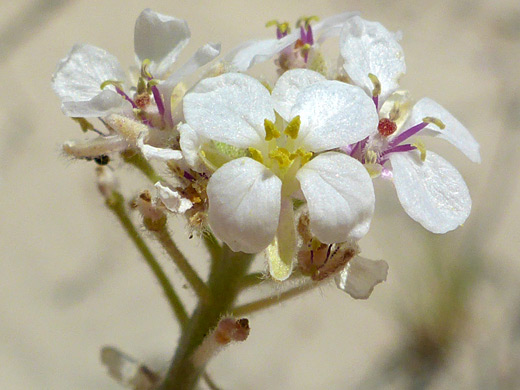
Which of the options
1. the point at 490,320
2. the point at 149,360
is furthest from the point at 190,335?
the point at 490,320

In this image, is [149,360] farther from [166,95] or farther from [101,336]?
[166,95]

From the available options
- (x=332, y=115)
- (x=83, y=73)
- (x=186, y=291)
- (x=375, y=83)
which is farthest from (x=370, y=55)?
(x=186, y=291)

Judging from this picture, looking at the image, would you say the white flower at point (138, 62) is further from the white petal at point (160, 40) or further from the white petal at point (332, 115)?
the white petal at point (332, 115)

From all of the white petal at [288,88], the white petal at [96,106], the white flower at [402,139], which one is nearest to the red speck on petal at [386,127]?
the white flower at [402,139]

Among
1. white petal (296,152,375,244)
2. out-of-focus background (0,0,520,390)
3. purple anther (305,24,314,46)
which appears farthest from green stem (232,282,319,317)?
out-of-focus background (0,0,520,390)

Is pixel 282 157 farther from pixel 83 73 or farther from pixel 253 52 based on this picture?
pixel 83 73

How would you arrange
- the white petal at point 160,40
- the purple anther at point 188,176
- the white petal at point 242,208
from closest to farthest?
the white petal at point 242,208
the purple anther at point 188,176
the white petal at point 160,40
